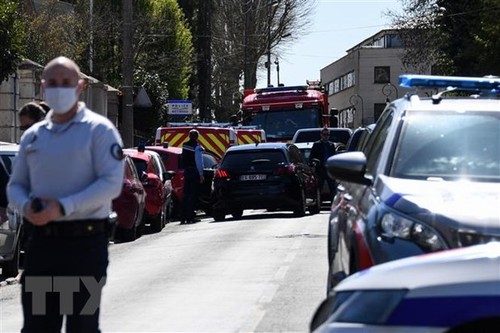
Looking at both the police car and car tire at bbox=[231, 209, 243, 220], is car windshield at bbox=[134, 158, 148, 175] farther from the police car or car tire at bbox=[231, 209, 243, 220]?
the police car

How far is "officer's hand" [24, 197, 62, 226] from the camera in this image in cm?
610

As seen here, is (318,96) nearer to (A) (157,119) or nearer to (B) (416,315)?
(A) (157,119)

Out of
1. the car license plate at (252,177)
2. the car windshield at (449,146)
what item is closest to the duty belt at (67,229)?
the car windshield at (449,146)

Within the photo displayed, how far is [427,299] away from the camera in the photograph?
5.08m

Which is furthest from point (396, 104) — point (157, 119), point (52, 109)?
point (157, 119)

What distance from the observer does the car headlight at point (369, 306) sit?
5116mm

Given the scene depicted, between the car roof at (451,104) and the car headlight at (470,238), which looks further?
the car roof at (451,104)

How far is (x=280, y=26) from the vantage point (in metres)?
74.6

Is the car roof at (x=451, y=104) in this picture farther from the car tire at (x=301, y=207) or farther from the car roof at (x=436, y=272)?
the car tire at (x=301, y=207)

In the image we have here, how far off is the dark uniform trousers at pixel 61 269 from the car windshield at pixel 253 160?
1786 centimetres

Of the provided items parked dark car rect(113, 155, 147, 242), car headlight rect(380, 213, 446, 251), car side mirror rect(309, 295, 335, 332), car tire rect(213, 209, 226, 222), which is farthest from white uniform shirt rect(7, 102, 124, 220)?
car tire rect(213, 209, 226, 222)

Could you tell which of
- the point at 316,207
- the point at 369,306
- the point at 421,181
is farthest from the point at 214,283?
the point at 316,207

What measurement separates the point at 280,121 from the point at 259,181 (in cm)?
1286

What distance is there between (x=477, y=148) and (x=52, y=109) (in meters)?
3.37
